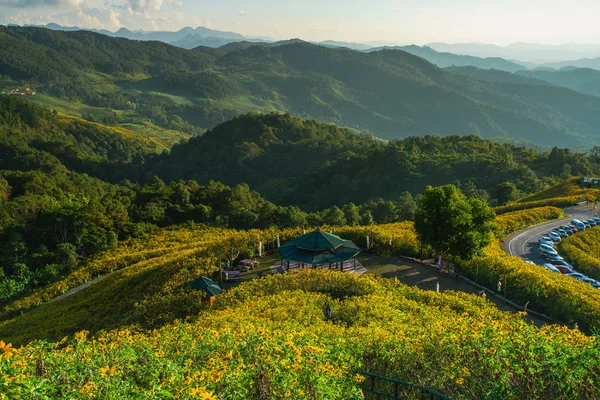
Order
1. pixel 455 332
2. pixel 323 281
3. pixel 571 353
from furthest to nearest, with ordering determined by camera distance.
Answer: pixel 323 281 < pixel 455 332 < pixel 571 353

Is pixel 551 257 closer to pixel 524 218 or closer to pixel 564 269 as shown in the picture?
pixel 564 269

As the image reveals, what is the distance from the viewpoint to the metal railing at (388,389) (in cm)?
Result: 760

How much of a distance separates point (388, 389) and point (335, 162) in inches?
3210

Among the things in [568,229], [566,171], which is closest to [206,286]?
[568,229]

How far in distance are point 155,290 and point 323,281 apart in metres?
7.77

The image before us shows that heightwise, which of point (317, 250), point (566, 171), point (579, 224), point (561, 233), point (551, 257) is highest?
point (317, 250)

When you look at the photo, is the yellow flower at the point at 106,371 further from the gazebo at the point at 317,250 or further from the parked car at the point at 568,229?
the parked car at the point at 568,229

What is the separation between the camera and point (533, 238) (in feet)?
98.4

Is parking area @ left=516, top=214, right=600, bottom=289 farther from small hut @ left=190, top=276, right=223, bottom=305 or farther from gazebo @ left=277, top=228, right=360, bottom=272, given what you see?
small hut @ left=190, top=276, right=223, bottom=305

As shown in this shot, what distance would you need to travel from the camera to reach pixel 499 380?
6.90 meters

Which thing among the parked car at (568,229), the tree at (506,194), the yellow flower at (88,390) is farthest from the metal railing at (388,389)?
the tree at (506,194)

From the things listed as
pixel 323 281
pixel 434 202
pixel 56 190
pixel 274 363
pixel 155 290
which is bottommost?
pixel 56 190

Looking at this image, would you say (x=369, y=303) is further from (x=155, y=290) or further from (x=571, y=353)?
(x=155, y=290)

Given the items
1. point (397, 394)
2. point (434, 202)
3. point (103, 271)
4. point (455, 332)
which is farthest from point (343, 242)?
point (103, 271)
